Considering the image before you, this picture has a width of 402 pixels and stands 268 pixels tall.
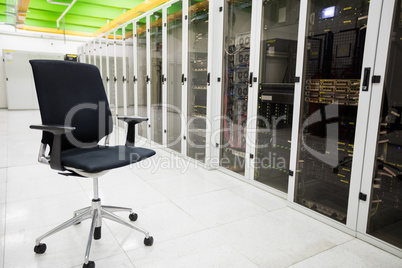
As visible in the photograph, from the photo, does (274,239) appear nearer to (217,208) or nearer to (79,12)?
(217,208)

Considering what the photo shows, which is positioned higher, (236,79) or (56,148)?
(236,79)

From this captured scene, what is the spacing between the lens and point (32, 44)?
9.64 meters

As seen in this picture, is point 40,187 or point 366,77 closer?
point 366,77

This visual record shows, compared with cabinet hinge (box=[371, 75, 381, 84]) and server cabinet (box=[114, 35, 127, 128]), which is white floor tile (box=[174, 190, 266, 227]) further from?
server cabinet (box=[114, 35, 127, 128])

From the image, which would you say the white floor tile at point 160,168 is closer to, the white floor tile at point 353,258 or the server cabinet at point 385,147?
the white floor tile at point 353,258

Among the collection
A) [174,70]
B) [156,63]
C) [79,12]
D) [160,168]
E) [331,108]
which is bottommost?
[160,168]

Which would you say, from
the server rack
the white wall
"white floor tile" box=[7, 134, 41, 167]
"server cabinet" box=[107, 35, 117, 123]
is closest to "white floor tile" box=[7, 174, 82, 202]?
"white floor tile" box=[7, 134, 41, 167]

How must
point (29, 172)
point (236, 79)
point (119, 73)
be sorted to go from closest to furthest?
point (236, 79), point (29, 172), point (119, 73)

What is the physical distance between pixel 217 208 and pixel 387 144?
136 centimetres

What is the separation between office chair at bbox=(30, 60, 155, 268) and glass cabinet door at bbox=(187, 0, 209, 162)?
5.48ft

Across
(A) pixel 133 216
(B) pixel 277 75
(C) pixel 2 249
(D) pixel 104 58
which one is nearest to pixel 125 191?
Result: (A) pixel 133 216

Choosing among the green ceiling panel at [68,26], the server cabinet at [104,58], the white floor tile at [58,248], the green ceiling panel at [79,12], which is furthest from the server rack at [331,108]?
the green ceiling panel at [68,26]

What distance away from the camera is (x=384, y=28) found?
1634 millimetres

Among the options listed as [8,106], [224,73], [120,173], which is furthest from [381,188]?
[8,106]
